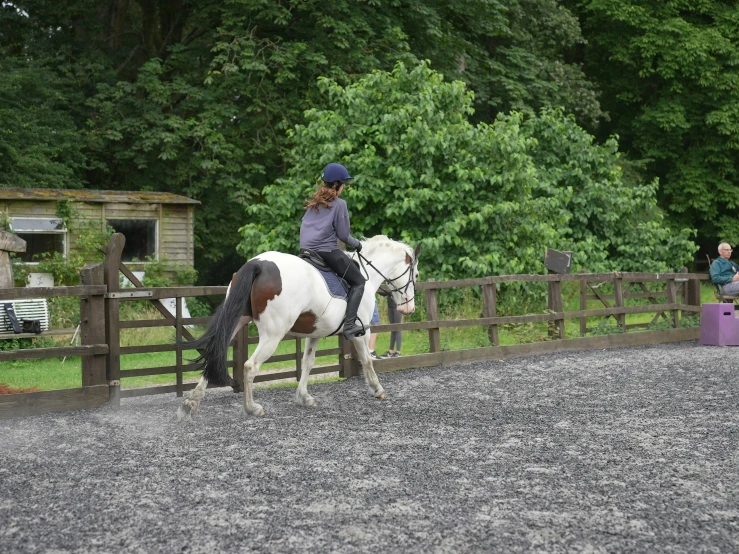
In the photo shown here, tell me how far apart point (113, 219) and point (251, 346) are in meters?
8.18

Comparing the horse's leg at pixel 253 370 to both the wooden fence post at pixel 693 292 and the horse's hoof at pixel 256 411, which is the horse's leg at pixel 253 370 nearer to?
the horse's hoof at pixel 256 411

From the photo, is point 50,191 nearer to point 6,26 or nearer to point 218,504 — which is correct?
point 6,26

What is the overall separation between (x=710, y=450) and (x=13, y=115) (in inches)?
832

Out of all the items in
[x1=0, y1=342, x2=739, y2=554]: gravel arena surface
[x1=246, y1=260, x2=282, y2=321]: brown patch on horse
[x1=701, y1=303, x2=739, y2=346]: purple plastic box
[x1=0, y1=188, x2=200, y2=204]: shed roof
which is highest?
[x1=0, y1=188, x2=200, y2=204]: shed roof

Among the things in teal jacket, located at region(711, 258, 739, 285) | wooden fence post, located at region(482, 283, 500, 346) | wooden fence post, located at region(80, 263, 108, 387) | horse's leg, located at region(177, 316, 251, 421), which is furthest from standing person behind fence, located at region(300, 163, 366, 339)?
teal jacket, located at region(711, 258, 739, 285)

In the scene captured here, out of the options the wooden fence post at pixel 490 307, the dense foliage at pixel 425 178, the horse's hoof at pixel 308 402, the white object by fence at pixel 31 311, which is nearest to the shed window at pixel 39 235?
the dense foliage at pixel 425 178

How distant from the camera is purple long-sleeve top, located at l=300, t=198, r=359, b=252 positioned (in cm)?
988

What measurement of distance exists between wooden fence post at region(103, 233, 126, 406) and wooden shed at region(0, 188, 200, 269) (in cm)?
1309

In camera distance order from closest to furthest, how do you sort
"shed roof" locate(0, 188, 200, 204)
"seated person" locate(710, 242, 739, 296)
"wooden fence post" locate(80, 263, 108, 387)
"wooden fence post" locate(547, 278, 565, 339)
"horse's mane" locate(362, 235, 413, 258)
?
"wooden fence post" locate(80, 263, 108, 387), "horse's mane" locate(362, 235, 413, 258), "wooden fence post" locate(547, 278, 565, 339), "seated person" locate(710, 242, 739, 296), "shed roof" locate(0, 188, 200, 204)

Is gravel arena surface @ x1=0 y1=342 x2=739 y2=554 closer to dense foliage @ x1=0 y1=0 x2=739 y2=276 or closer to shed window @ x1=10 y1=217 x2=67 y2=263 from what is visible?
dense foliage @ x1=0 y1=0 x2=739 y2=276

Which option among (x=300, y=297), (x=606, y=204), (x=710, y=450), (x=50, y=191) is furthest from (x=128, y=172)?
(x=710, y=450)

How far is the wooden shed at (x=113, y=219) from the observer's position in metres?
22.8

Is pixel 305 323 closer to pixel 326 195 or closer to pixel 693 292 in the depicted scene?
pixel 326 195

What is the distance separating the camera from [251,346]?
1778 centimetres
